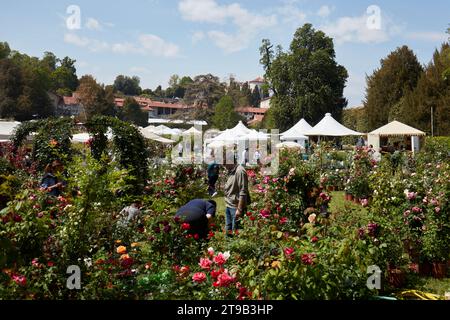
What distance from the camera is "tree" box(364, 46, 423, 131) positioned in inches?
1577

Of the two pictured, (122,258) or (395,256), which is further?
(395,256)

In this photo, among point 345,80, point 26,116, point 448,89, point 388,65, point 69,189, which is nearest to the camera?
point 69,189

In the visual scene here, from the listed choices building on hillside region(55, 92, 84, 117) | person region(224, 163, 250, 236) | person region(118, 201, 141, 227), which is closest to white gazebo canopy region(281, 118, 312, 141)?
person region(224, 163, 250, 236)

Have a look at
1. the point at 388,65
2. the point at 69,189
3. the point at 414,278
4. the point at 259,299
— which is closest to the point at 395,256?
the point at 414,278

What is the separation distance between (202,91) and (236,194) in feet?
159

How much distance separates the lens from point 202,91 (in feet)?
179

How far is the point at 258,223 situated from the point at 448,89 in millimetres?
29758

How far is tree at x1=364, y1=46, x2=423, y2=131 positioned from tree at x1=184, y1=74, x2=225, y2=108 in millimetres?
19997

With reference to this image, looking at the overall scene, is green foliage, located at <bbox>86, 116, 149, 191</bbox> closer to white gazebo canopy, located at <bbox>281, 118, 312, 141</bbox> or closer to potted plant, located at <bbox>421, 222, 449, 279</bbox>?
potted plant, located at <bbox>421, 222, 449, 279</bbox>

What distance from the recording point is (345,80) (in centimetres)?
4634

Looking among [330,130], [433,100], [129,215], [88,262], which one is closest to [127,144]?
[129,215]
